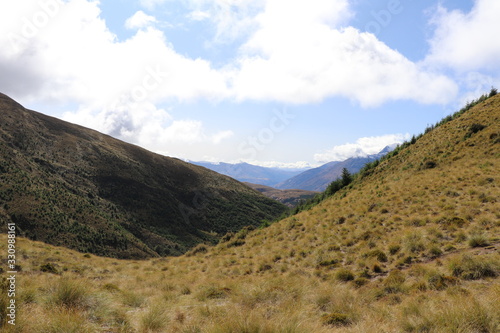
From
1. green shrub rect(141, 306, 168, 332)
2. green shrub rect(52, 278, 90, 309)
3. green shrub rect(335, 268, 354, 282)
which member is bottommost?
green shrub rect(335, 268, 354, 282)

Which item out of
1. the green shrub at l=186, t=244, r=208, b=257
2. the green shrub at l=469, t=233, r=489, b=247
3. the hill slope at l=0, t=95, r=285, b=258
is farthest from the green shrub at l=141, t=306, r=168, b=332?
the hill slope at l=0, t=95, r=285, b=258

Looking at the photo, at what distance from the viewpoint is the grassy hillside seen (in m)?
5.18

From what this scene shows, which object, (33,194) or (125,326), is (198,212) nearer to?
(33,194)

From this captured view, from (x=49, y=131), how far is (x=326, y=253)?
11969 cm

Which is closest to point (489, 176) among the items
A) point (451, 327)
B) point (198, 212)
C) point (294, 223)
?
point (294, 223)

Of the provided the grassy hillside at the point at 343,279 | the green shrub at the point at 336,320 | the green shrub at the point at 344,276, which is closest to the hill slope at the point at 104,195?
the grassy hillside at the point at 343,279

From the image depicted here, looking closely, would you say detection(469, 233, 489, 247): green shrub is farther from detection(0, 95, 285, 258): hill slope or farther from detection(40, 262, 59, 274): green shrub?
detection(0, 95, 285, 258): hill slope

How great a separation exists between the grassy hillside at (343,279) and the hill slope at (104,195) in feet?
134

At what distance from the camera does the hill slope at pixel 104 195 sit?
50.4m

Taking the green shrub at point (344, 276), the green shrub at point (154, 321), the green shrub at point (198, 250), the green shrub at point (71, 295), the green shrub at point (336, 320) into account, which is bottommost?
the green shrub at point (198, 250)

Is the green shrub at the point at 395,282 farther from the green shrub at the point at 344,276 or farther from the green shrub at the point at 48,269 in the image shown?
the green shrub at the point at 48,269

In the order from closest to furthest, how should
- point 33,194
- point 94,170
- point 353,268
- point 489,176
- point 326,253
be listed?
point 353,268 → point 326,253 → point 489,176 → point 33,194 → point 94,170

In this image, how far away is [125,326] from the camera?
5.49 meters

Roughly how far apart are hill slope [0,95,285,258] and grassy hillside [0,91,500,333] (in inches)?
1606
